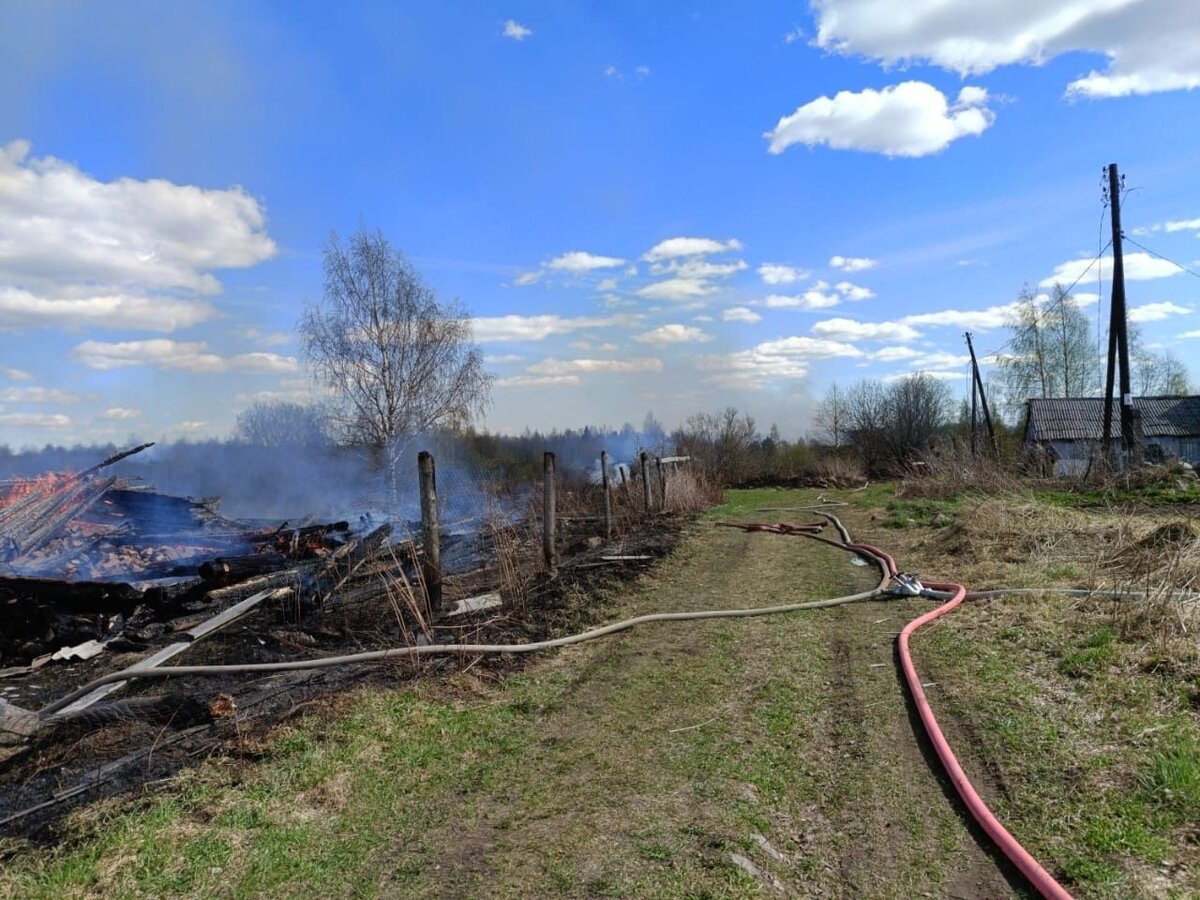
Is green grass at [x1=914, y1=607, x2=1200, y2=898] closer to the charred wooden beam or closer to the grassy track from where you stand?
the grassy track

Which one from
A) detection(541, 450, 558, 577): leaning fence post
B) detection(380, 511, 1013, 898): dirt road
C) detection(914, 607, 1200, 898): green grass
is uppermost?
detection(541, 450, 558, 577): leaning fence post

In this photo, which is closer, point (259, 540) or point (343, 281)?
point (259, 540)

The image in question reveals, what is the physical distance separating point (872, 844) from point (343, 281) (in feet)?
83.3

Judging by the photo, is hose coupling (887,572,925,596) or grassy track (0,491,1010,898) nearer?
grassy track (0,491,1010,898)

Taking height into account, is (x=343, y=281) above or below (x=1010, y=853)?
above

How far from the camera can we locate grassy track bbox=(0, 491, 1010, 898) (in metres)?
2.93

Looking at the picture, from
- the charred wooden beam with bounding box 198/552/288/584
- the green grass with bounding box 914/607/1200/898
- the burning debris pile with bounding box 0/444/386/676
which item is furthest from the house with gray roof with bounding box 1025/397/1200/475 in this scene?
the green grass with bounding box 914/607/1200/898

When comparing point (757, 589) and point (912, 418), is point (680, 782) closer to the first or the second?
point (757, 589)

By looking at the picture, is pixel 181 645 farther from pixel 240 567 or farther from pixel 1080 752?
pixel 1080 752

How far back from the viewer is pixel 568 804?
3.54m

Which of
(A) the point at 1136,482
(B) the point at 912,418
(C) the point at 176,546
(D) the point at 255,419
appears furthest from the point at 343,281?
(B) the point at 912,418

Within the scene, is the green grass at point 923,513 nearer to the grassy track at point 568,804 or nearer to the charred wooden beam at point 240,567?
the grassy track at point 568,804

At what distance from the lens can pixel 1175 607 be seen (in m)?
5.39

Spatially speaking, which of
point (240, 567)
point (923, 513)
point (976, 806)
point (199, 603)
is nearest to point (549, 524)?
point (199, 603)
